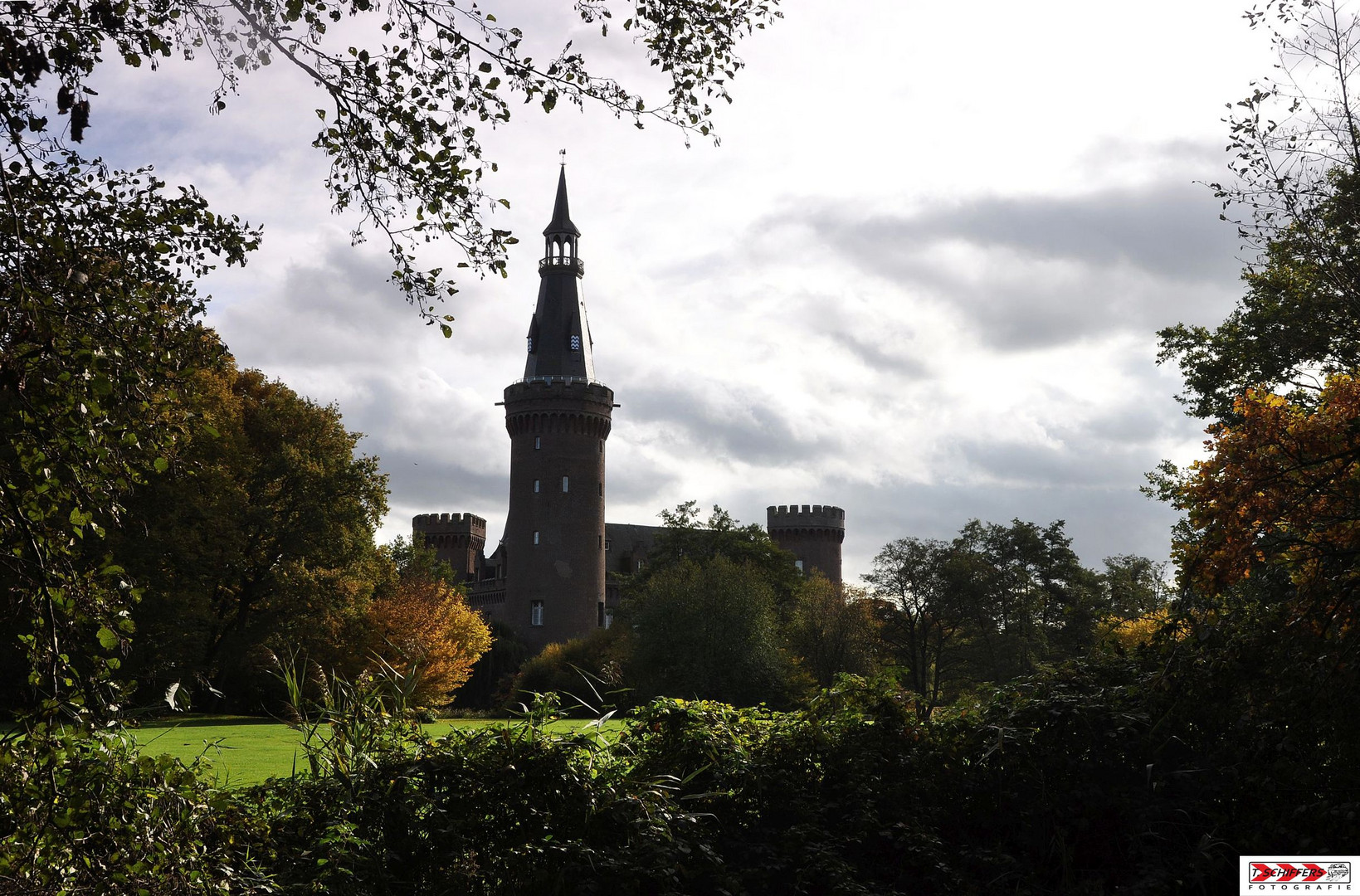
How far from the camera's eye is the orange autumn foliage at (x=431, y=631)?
32.7 metres

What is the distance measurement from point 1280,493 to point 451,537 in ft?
204

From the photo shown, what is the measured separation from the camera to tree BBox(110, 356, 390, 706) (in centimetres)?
2564

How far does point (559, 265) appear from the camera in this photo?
5922cm

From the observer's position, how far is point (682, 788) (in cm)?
775

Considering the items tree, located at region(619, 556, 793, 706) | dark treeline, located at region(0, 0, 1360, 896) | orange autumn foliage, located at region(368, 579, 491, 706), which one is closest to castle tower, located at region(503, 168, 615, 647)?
orange autumn foliage, located at region(368, 579, 491, 706)

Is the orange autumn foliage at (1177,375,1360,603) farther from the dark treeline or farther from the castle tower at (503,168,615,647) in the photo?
the castle tower at (503,168,615,647)

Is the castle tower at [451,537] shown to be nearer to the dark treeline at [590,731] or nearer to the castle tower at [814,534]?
the castle tower at [814,534]

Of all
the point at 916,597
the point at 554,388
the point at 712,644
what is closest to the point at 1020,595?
the point at 916,597

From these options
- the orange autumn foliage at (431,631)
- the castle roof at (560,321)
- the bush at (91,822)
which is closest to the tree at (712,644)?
the orange autumn foliage at (431,631)

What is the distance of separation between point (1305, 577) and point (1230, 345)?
1588 cm

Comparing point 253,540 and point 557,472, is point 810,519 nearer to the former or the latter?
point 557,472

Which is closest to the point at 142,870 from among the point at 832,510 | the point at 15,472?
the point at 15,472

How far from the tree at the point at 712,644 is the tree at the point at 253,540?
9651 millimetres

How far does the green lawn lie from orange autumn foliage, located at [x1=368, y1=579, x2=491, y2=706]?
21.3ft
